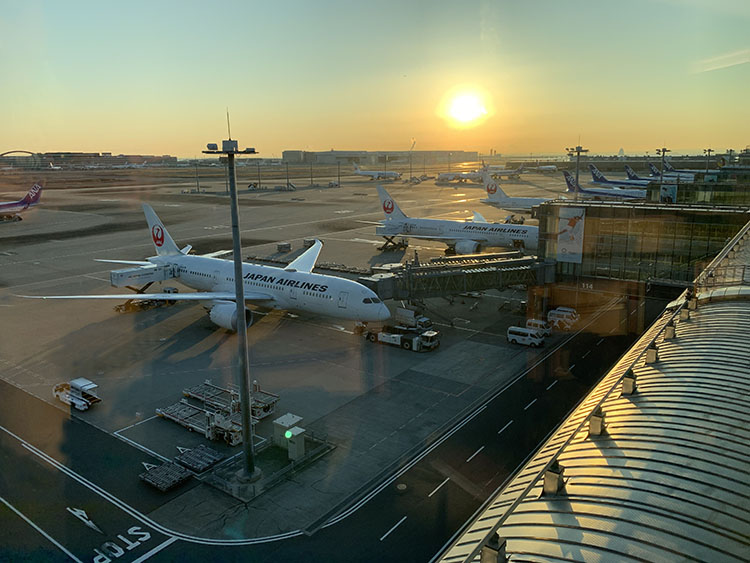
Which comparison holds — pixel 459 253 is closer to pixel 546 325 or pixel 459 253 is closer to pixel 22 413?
pixel 546 325

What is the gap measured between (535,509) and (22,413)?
3313 cm

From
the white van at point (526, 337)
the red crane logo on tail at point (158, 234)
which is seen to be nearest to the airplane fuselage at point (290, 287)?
Answer: the red crane logo on tail at point (158, 234)

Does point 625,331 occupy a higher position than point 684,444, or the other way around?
point 684,444

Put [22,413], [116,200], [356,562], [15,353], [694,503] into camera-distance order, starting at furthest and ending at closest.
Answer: [116,200] < [15,353] < [22,413] < [356,562] < [694,503]

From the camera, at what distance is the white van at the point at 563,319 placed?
158 ft

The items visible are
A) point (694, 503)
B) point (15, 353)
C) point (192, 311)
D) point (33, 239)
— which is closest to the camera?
point (694, 503)

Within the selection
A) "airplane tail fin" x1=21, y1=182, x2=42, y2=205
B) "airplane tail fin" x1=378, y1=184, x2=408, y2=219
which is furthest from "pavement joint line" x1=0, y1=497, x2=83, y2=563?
"airplane tail fin" x1=21, y1=182, x2=42, y2=205

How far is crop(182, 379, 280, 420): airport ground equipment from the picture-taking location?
32.5 metres

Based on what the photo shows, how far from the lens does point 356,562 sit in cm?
2139

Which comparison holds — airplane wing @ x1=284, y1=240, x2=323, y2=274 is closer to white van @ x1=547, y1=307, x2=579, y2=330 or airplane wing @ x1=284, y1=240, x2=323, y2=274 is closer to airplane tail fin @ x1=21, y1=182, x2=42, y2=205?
white van @ x1=547, y1=307, x2=579, y2=330

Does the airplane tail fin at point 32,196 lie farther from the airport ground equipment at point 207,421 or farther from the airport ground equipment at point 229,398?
the airport ground equipment at point 207,421

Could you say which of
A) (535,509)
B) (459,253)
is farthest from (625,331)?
(535,509)

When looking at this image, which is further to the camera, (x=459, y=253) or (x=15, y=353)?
(x=459, y=253)

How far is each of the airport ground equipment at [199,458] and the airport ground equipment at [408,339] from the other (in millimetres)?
18459
